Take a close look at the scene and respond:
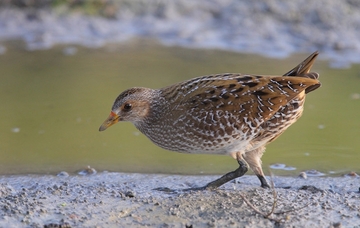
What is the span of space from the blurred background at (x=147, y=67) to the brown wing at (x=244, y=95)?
1.01 m

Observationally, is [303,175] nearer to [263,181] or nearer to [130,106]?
[263,181]

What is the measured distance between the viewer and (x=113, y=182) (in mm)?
6359

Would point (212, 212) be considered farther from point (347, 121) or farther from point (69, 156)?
point (347, 121)

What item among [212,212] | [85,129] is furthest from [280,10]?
[212,212]

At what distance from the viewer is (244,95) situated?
5.85 metres

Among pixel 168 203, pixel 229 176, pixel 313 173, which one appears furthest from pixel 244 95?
pixel 313 173

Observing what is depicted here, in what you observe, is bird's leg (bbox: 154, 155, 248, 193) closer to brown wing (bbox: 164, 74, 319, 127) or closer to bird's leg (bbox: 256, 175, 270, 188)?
bird's leg (bbox: 256, 175, 270, 188)

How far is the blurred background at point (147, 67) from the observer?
7035mm

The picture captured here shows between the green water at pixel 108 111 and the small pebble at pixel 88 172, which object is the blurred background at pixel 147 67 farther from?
the small pebble at pixel 88 172

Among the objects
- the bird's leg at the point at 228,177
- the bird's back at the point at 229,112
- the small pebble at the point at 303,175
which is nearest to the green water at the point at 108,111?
the small pebble at the point at 303,175

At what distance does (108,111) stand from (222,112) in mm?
2768

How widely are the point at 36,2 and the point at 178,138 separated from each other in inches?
282

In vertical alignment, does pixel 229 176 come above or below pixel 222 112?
below

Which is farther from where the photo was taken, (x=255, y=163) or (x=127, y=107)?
(x=255, y=163)
